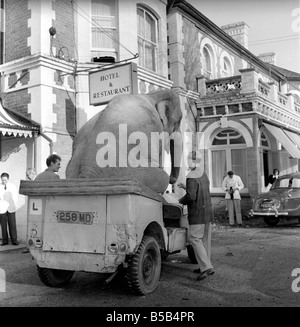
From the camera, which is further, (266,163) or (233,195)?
(266,163)

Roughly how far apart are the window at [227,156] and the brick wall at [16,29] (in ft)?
29.2

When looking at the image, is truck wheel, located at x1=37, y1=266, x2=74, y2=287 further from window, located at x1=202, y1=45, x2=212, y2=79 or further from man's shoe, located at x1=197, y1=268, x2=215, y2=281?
window, located at x1=202, y1=45, x2=212, y2=79

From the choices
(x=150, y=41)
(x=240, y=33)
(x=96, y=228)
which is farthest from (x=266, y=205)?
(x=240, y=33)

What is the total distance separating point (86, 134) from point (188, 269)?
283cm

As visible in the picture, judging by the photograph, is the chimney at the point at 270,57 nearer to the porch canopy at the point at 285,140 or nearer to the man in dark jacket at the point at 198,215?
the porch canopy at the point at 285,140

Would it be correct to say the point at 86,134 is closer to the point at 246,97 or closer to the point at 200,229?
the point at 200,229

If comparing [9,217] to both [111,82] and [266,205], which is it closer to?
[111,82]

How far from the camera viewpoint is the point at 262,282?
5.49 m

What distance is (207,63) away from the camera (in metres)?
17.1

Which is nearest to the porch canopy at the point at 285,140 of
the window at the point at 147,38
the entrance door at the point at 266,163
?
the entrance door at the point at 266,163

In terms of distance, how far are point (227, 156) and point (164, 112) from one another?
9810 mm

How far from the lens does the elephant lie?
17.4ft

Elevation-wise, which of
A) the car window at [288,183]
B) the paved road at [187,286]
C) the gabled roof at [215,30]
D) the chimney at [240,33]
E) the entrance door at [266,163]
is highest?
the chimney at [240,33]

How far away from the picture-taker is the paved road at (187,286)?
4.65 m
